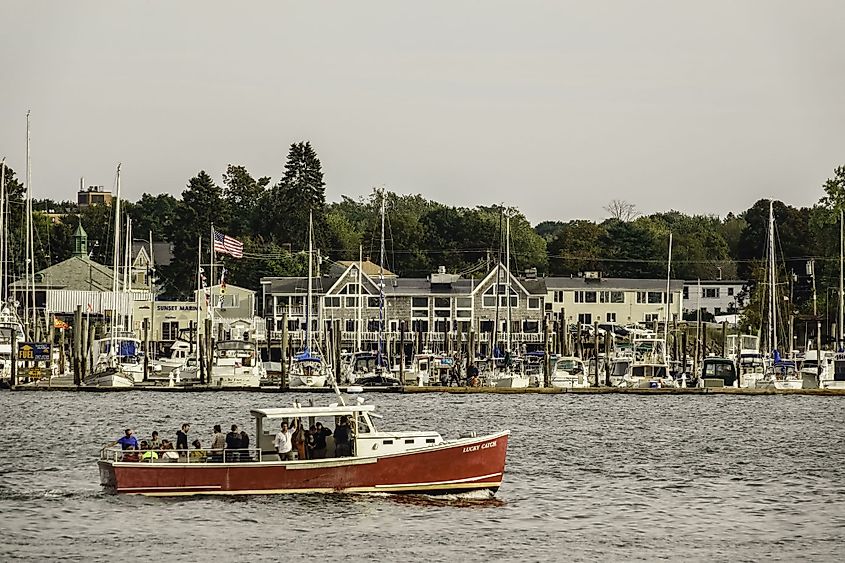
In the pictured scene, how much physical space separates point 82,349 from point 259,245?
76.5m

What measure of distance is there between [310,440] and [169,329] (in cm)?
11475

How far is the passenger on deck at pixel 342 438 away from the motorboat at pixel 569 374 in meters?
63.9

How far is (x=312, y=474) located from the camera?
1820 inches

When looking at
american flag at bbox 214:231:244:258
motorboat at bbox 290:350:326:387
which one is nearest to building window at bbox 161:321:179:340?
american flag at bbox 214:231:244:258

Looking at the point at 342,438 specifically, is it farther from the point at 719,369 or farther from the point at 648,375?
the point at 719,369

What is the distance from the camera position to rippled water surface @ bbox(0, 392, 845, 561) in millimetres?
42562

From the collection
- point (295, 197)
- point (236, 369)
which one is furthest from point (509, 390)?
point (295, 197)

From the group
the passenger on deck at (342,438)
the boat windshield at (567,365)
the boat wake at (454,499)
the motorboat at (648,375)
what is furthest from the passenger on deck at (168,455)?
the boat windshield at (567,365)

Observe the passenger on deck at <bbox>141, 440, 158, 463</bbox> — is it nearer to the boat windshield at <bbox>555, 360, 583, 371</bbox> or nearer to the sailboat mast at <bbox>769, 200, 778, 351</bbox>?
the boat windshield at <bbox>555, 360, 583, 371</bbox>

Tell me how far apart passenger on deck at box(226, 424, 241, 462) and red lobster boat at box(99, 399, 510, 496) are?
0.11 m

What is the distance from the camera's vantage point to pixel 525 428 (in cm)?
8225

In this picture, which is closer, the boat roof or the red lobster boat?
the boat roof

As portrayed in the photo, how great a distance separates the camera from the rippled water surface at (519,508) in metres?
42.6

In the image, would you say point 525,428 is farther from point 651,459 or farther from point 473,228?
point 473,228
